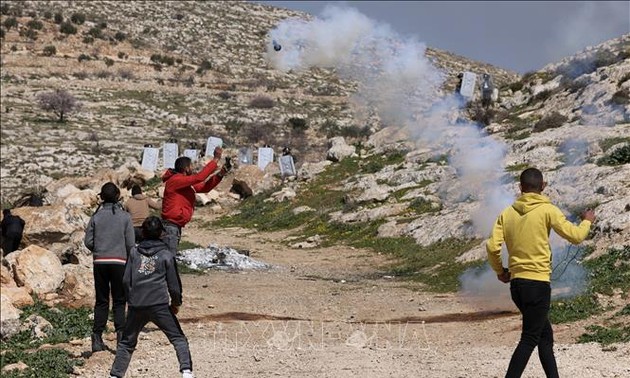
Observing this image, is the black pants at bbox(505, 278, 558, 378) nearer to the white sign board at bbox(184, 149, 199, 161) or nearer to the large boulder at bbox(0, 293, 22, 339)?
the large boulder at bbox(0, 293, 22, 339)

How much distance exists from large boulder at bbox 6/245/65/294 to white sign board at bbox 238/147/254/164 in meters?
24.9

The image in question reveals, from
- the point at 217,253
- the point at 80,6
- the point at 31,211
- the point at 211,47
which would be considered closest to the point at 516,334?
the point at 217,253

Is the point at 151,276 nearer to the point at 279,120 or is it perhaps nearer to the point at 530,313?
the point at 530,313

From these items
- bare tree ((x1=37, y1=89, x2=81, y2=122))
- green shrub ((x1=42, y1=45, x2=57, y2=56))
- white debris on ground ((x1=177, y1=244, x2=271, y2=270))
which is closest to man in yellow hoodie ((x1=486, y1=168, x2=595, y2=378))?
white debris on ground ((x1=177, y1=244, x2=271, y2=270))

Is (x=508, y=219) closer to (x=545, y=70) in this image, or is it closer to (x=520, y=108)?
(x=520, y=108)

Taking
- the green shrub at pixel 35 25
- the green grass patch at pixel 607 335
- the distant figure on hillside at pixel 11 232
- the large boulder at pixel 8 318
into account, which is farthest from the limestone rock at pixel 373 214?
the green shrub at pixel 35 25

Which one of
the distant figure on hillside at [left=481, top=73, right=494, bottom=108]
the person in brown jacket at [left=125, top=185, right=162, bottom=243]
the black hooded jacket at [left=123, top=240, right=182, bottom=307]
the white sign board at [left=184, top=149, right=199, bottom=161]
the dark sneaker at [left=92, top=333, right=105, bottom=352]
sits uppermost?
the distant figure on hillside at [left=481, top=73, right=494, bottom=108]

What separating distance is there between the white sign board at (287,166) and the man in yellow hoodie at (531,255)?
2613 centimetres

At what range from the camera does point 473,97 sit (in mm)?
35250

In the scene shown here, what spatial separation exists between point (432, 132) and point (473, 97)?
5.06 metres

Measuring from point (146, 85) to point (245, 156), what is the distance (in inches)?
914

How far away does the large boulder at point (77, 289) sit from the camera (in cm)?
1265

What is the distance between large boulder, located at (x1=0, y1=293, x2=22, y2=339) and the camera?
10.8 m

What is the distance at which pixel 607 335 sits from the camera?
33.3ft
